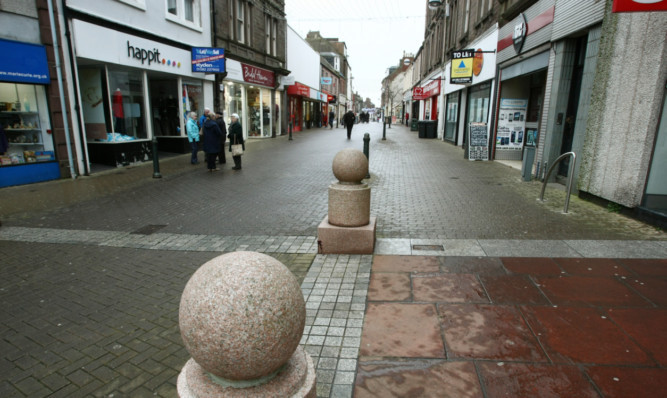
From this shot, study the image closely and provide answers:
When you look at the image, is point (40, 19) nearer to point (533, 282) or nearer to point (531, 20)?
point (533, 282)

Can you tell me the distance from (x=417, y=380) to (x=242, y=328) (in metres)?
1.62

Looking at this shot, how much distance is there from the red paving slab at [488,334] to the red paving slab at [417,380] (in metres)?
0.19

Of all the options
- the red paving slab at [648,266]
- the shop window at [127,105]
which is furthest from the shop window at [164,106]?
the red paving slab at [648,266]

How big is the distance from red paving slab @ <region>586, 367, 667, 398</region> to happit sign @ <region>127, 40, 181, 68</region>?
47.2 ft

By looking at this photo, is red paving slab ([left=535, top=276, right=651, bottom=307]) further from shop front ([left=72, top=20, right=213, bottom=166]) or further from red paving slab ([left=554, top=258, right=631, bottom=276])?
shop front ([left=72, top=20, right=213, bottom=166])

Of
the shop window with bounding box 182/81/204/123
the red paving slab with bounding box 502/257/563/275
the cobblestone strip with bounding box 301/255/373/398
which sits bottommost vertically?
the cobblestone strip with bounding box 301/255/373/398

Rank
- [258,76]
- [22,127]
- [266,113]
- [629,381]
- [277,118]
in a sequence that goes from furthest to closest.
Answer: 1. [277,118]
2. [266,113]
3. [258,76]
4. [22,127]
5. [629,381]

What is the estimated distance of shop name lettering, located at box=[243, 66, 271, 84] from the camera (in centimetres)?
2133

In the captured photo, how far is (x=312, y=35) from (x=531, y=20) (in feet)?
204

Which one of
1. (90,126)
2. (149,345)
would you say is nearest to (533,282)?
(149,345)

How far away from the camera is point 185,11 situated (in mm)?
16094

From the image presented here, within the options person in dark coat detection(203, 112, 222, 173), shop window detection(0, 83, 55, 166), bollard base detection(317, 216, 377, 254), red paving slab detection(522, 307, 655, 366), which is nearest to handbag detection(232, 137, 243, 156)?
person in dark coat detection(203, 112, 222, 173)

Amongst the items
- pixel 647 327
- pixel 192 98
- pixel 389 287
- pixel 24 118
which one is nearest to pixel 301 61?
pixel 192 98

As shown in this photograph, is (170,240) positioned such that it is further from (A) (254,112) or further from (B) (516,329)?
(A) (254,112)
